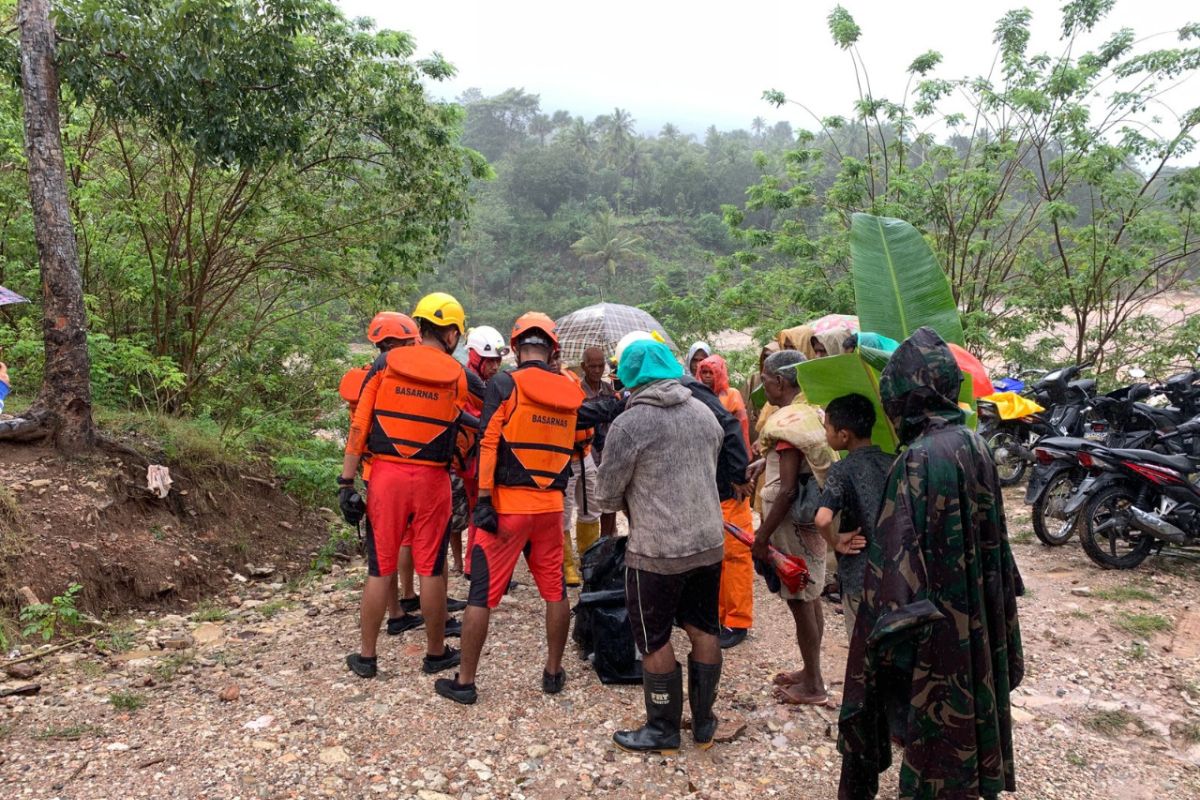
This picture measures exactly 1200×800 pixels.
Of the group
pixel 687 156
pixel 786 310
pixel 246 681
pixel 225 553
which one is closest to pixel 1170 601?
pixel 246 681

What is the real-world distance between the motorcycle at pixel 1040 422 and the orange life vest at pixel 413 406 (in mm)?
6042

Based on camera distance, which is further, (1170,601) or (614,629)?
(1170,601)

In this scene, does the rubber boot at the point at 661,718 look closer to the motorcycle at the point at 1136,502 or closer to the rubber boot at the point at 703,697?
the rubber boot at the point at 703,697

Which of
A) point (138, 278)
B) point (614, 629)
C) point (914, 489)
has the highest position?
point (138, 278)

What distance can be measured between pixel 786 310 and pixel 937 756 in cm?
1188

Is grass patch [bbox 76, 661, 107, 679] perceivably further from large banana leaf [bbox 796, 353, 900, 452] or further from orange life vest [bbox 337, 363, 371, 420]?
large banana leaf [bbox 796, 353, 900, 452]

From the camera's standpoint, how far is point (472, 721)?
3533mm

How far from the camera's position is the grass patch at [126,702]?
352cm

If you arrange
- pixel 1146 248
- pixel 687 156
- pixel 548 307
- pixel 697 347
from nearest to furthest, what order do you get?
pixel 697 347 → pixel 1146 248 → pixel 548 307 → pixel 687 156

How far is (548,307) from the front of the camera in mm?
47750

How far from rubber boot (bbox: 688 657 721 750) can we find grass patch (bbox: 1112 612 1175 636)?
3075 millimetres

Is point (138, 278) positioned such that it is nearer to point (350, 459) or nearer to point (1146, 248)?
point (350, 459)

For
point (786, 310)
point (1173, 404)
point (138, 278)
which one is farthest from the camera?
point (786, 310)

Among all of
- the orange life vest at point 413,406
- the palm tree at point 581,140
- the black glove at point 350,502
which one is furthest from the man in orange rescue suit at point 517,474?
the palm tree at point 581,140
